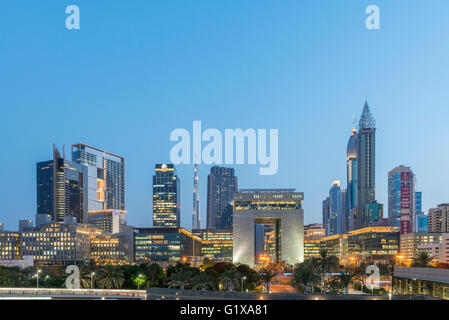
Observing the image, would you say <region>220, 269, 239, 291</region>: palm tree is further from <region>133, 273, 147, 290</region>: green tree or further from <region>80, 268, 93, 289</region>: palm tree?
<region>80, 268, 93, 289</region>: palm tree

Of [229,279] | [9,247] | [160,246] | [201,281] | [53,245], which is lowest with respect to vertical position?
[9,247]

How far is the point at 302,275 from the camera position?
5697 cm

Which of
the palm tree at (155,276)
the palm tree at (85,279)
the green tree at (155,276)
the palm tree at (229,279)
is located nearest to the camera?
the palm tree at (229,279)

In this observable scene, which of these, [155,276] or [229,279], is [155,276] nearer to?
[155,276]

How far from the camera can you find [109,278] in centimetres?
6047

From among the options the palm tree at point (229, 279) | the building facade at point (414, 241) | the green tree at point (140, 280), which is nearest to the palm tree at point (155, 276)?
the green tree at point (140, 280)

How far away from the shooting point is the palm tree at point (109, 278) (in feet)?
197

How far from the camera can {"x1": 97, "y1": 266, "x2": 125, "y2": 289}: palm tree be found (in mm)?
60144

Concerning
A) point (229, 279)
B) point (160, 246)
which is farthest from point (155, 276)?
point (160, 246)

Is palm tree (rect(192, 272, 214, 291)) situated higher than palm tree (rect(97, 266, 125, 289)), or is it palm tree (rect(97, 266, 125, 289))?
palm tree (rect(192, 272, 214, 291))

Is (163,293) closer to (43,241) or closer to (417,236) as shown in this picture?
(43,241)

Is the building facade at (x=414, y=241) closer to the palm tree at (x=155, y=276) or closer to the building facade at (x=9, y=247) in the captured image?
the palm tree at (x=155, y=276)

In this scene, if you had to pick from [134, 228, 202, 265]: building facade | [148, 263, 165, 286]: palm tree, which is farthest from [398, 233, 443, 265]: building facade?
[148, 263, 165, 286]: palm tree
